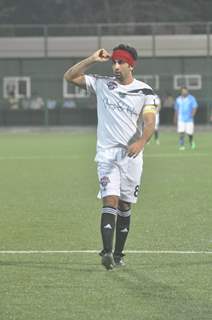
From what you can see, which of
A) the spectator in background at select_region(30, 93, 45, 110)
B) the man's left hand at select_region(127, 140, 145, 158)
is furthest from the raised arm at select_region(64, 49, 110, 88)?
the spectator in background at select_region(30, 93, 45, 110)

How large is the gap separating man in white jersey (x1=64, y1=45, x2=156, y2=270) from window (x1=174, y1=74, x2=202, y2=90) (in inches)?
1744

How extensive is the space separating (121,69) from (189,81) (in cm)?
4473

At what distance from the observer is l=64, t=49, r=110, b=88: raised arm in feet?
29.5

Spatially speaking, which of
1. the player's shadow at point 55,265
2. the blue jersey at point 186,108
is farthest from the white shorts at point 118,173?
the blue jersey at point 186,108

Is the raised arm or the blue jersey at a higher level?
the raised arm

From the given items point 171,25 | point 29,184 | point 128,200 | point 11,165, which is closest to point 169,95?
point 171,25

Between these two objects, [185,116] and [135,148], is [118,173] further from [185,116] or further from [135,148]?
[185,116]

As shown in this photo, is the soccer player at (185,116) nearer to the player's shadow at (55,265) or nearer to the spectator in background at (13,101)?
the spectator in background at (13,101)

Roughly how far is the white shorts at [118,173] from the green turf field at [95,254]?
748 mm

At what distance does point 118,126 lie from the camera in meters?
9.02

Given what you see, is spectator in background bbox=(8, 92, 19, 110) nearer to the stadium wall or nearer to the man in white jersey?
the stadium wall

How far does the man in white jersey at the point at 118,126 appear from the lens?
8.97 meters

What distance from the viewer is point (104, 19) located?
64000 millimetres

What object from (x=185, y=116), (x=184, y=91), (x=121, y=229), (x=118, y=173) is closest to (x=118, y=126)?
(x=118, y=173)
